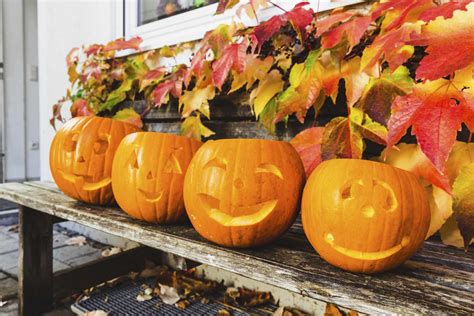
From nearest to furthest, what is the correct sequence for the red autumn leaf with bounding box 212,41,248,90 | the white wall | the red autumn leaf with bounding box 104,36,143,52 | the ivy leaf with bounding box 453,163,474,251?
the ivy leaf with bounding box 453,163,474,251, the red autumn leaf with bounding box 212,41,248,90, the red autumn leaf with bounding box 104,36,143,52, the white wall

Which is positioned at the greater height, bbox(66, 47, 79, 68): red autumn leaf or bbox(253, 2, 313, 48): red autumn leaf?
bbox(66, 47, 79, 68): red autumn leaf

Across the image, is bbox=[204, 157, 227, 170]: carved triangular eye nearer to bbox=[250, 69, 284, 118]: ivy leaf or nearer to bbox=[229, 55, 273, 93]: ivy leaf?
bbox=[250, 69, 284, 118]: ivy leaf

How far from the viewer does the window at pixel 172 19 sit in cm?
155

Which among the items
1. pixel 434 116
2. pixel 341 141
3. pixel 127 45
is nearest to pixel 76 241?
pixel 127 45

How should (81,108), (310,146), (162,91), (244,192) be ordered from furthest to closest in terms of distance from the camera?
(81,108) < (162,91) < (310,146) < (244,192)

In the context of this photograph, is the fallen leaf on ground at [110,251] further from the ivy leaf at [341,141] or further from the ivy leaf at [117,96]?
the ivy leaf at [341,141]

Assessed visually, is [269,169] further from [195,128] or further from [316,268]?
[195,128]

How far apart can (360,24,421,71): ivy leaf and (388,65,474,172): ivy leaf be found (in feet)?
0.45

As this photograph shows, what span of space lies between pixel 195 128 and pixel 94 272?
30.4 inches

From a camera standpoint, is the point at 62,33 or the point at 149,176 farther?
the point at 62,33

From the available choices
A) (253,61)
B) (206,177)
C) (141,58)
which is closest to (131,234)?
(206,177)

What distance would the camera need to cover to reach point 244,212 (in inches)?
28.1

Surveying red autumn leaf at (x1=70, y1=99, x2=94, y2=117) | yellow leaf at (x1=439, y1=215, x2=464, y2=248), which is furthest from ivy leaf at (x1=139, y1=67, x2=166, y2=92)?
yellow leaf at (x1=439, y1=215, x2=464, y2=248)

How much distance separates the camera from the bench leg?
1353 mm
